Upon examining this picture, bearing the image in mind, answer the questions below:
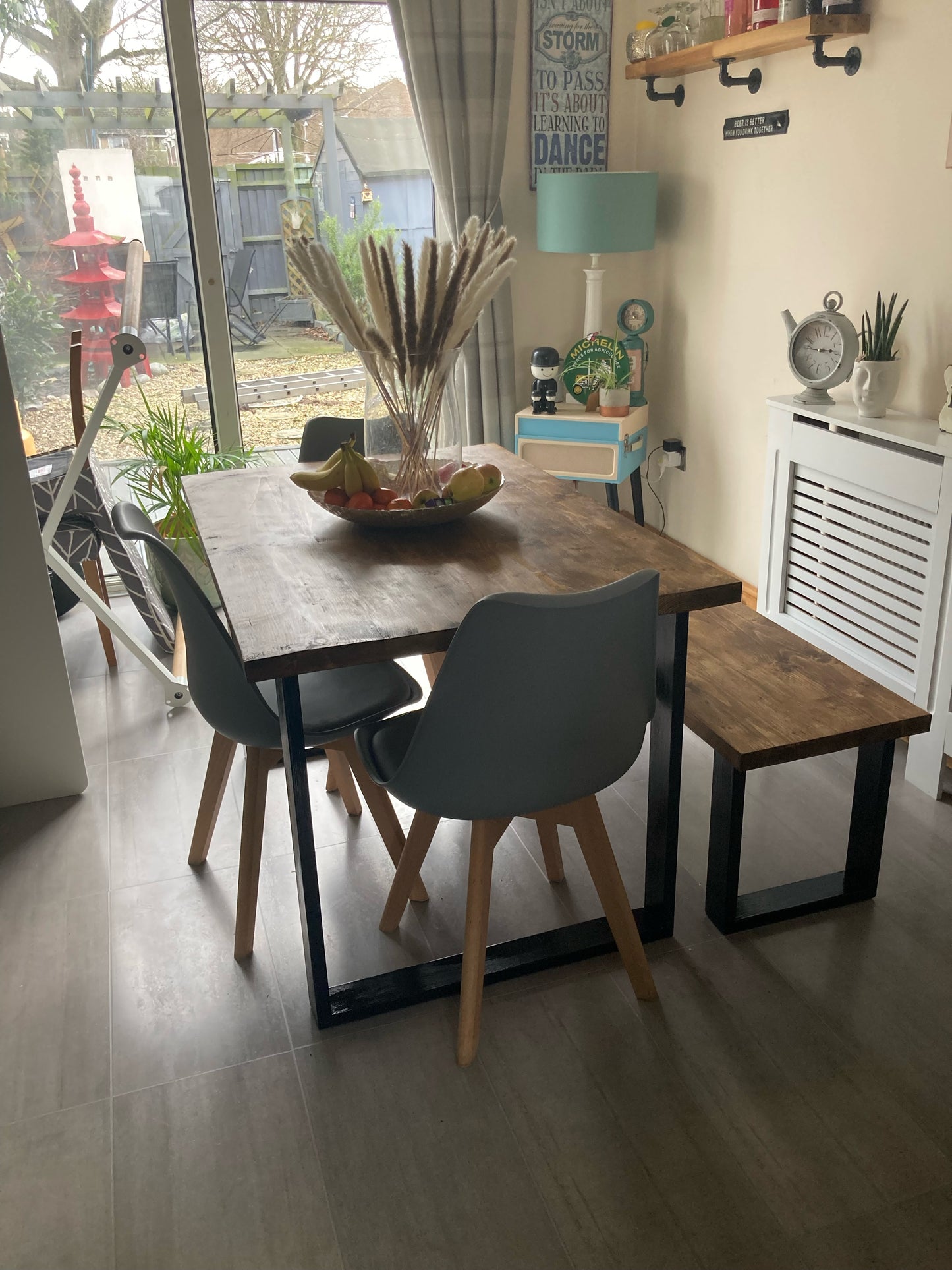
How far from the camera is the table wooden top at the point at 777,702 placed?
2102 millimetres

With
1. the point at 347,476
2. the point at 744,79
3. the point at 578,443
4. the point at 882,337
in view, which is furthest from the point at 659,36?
the point at 347,476

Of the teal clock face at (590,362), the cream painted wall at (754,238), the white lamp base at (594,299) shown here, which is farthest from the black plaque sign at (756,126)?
the teal clock face at (590,362)

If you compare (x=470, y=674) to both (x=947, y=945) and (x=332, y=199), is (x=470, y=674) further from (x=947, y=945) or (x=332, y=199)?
(x=332, y=199)

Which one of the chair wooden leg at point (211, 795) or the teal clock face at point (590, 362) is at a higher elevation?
the teal clock face at point (590, 362)

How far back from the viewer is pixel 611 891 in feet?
6.48

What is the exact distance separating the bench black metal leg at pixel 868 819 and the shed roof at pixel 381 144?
3002 millimetres

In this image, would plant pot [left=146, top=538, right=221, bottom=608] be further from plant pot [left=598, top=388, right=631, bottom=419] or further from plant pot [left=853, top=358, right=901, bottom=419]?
plant pot [left=853, top=358, right=901, bottom=419]

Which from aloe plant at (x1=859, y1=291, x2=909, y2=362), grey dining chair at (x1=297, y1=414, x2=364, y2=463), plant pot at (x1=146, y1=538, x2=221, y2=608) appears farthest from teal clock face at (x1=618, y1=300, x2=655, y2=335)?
plant pot at (x1=146, y1=538, x2=221, y2=608)

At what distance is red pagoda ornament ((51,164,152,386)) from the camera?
382cm

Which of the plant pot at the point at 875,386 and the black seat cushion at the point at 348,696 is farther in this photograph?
the plant pot at the point at 875,386

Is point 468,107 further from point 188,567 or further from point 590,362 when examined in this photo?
point 188,567

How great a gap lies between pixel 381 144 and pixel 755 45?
151 centimetres

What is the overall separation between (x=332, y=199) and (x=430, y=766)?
10.2 ft

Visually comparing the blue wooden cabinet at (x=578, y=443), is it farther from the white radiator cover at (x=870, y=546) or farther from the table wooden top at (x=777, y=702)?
the table wooden top at (x=777, y=702)
